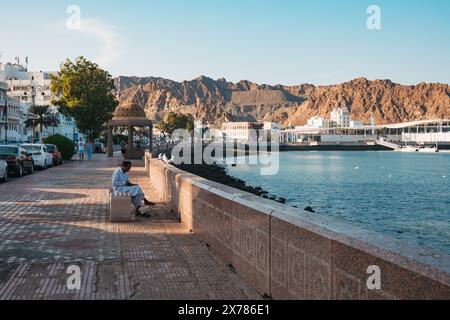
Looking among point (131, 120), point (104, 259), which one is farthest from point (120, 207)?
point (131, 120)

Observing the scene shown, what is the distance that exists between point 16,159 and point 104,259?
21.5 m

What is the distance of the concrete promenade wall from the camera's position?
11.6 feet

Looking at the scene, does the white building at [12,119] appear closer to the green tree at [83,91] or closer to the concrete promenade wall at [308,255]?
the green tree at [83,91]

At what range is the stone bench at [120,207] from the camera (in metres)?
12.5

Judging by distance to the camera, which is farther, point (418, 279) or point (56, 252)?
point (56, 252)

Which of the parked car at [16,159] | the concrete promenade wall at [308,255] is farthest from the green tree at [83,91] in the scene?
the concrete promenade wall at [308,255]
